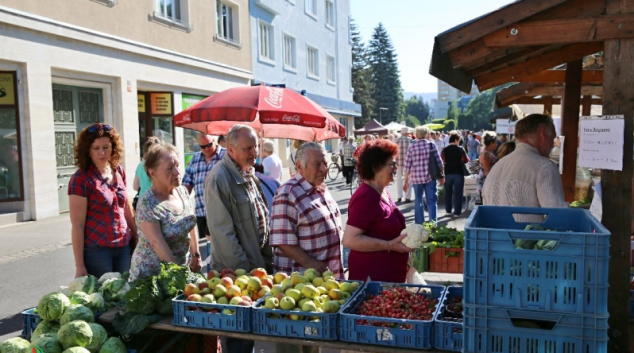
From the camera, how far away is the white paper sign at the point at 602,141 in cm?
293

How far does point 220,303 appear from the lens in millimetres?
2973

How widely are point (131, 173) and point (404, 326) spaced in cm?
1325

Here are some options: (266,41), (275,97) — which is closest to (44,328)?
(275,97)

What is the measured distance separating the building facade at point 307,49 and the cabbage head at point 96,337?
1442 centimetres

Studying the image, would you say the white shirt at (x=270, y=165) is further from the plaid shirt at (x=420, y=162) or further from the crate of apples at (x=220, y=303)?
the crate of apples at (x=220, y=303)

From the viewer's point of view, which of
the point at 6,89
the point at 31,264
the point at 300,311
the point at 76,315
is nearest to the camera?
the point at 300,311

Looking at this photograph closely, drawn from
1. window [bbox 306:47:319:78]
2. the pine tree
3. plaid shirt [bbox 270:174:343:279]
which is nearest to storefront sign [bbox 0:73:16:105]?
plaid shirt [bbox 270:174:343:279]

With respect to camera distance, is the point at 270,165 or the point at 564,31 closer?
the point at 564,31

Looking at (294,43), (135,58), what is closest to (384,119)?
(294,43)

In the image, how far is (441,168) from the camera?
10.6 metres

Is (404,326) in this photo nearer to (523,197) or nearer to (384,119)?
(523,197)

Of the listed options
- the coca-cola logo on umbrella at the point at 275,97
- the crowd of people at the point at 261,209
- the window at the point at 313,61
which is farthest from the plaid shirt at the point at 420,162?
the window at the point at 313,61

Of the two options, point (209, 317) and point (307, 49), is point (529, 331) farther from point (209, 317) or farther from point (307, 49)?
point (307, 49)

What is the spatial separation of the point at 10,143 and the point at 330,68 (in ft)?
76.1
